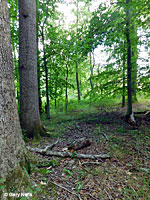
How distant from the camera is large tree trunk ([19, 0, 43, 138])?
485 centimetres

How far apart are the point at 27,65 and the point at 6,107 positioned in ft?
10.6

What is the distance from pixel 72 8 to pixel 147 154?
1885 centimetres

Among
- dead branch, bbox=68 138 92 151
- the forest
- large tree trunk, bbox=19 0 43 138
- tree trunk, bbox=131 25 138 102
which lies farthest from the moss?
tree trunk, bbox=131 25 138 102

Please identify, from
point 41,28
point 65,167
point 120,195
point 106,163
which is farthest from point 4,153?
point 41,28

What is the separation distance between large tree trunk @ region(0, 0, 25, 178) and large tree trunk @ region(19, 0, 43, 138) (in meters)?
2.84

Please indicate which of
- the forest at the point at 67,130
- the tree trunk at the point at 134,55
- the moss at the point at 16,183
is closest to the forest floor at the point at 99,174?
the forest at the point at 67,130

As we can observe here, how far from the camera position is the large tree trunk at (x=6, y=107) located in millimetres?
1951

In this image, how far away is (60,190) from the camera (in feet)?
7.87

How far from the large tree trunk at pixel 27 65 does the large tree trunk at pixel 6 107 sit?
2835 millimetres

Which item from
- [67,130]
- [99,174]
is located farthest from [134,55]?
[99,174]

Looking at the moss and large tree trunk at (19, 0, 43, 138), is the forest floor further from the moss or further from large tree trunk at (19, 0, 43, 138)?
large tree trunk at (19, 0, 43, 138)

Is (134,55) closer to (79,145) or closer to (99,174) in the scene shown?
(79,145)

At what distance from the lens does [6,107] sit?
2.02m

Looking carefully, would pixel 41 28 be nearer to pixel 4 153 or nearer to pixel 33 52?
pixel 33 52
